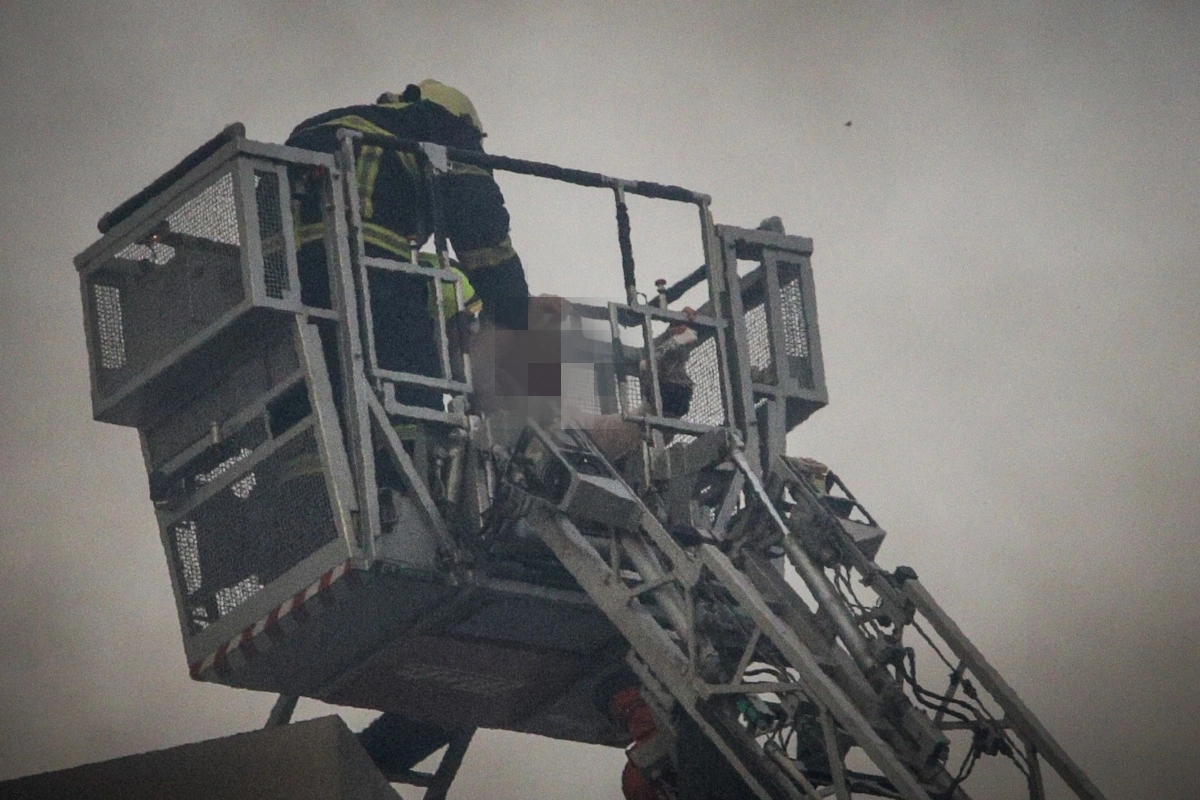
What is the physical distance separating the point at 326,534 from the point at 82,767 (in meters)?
2.15

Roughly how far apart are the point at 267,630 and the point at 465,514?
1.22m

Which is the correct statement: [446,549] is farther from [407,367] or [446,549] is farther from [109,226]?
[109,226]

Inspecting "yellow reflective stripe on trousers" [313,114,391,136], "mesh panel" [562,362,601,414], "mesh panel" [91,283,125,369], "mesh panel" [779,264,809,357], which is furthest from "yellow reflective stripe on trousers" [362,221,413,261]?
"mesh panel" [779,264,809,357]

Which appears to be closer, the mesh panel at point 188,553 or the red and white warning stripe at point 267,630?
the red and white warning stripe at point 267,630

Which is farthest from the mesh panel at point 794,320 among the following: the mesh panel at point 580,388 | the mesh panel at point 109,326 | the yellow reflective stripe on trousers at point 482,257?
the mesh panel at point 109,326

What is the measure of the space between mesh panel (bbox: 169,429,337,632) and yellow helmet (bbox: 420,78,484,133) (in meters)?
2.33

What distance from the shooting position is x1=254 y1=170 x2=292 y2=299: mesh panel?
11.2 m

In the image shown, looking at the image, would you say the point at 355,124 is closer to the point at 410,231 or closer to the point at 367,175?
the point at 367,175

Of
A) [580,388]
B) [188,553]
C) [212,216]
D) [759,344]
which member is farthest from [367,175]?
[759,344]

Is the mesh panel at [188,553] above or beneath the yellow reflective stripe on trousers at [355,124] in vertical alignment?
beneath

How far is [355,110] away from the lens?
1221 centimetres

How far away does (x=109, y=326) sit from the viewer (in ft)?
39.0

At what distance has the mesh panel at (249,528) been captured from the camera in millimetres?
11109

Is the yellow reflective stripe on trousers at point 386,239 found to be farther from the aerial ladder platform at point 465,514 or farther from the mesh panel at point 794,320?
the mesh panel at point 794,320
